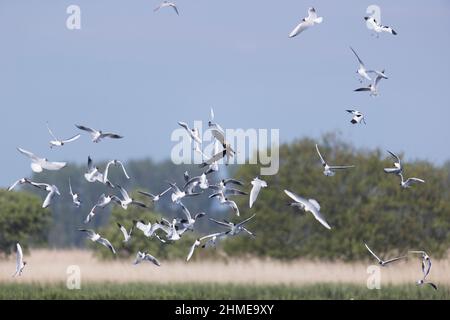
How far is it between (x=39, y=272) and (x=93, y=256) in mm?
7428

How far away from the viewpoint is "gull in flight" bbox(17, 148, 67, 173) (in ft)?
67.8

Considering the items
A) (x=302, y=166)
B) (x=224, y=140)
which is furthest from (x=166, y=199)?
(x=224, y=140)

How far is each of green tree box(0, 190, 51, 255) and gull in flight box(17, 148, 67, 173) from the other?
18.4m

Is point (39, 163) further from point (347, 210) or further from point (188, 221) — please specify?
point (347, 210)

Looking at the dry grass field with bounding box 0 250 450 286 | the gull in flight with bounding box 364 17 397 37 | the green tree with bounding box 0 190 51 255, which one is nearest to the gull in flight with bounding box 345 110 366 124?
the gull in flight with bounding box 364 17 397 37

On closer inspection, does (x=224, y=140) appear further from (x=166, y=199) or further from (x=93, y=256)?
(x=166, y=199)

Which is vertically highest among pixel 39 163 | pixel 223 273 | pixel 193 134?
pixel 193 134

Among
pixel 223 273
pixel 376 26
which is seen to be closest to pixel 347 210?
pixel 223 273

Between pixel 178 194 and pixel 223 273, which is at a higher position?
pixel 178 194

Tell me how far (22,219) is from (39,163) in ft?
65.9

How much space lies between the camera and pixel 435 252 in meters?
36.2

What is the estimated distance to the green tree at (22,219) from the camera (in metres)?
40.0

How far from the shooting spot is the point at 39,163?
2106 centimetres
